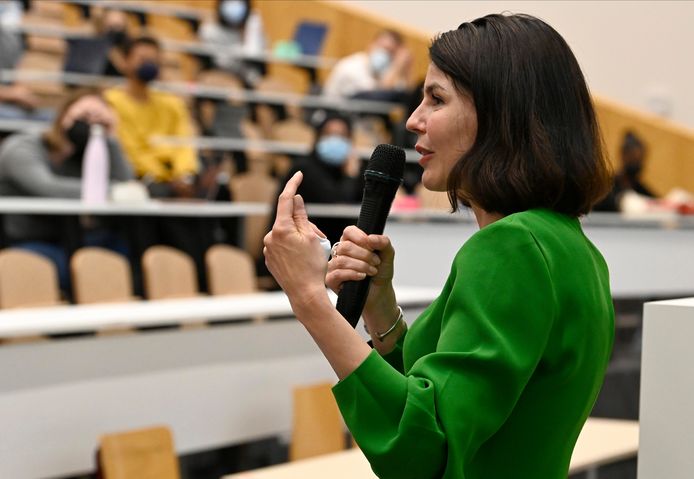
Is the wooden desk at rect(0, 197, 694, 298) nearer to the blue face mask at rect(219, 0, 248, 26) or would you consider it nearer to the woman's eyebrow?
the blue face mask at rect(219, 0, 248, 26)

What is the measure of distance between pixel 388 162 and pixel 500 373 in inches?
12.9

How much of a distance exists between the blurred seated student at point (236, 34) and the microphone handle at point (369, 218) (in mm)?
6315

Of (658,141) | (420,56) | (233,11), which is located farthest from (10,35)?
(658,141)

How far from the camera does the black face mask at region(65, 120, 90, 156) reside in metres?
4.45

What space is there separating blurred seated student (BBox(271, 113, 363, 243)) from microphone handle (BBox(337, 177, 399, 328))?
3.87 metres

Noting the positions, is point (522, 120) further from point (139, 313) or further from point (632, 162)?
point (632, 162)

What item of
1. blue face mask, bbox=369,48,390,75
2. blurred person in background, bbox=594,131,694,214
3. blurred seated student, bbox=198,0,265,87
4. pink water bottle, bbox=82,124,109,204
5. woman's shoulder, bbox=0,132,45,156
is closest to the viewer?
woman's shoulder, bbox=0,132,45,156

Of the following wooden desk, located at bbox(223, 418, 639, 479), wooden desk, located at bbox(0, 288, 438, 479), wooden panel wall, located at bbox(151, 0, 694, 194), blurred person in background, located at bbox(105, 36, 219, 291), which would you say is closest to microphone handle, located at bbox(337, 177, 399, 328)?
wooden desk, located at bbox(223, 418, 639, 479)

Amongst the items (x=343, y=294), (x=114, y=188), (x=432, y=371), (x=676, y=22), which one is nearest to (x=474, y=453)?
(x=432, y=371)

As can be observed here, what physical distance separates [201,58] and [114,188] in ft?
10.4

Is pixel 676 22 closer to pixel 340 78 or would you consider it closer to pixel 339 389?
pixel 340 78

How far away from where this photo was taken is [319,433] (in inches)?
109

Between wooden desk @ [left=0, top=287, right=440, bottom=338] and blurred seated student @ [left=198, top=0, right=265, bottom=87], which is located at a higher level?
blurred seated student @ [left=198, top=0, right=265, bottom=87]

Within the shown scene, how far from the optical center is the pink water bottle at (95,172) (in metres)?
4.34
